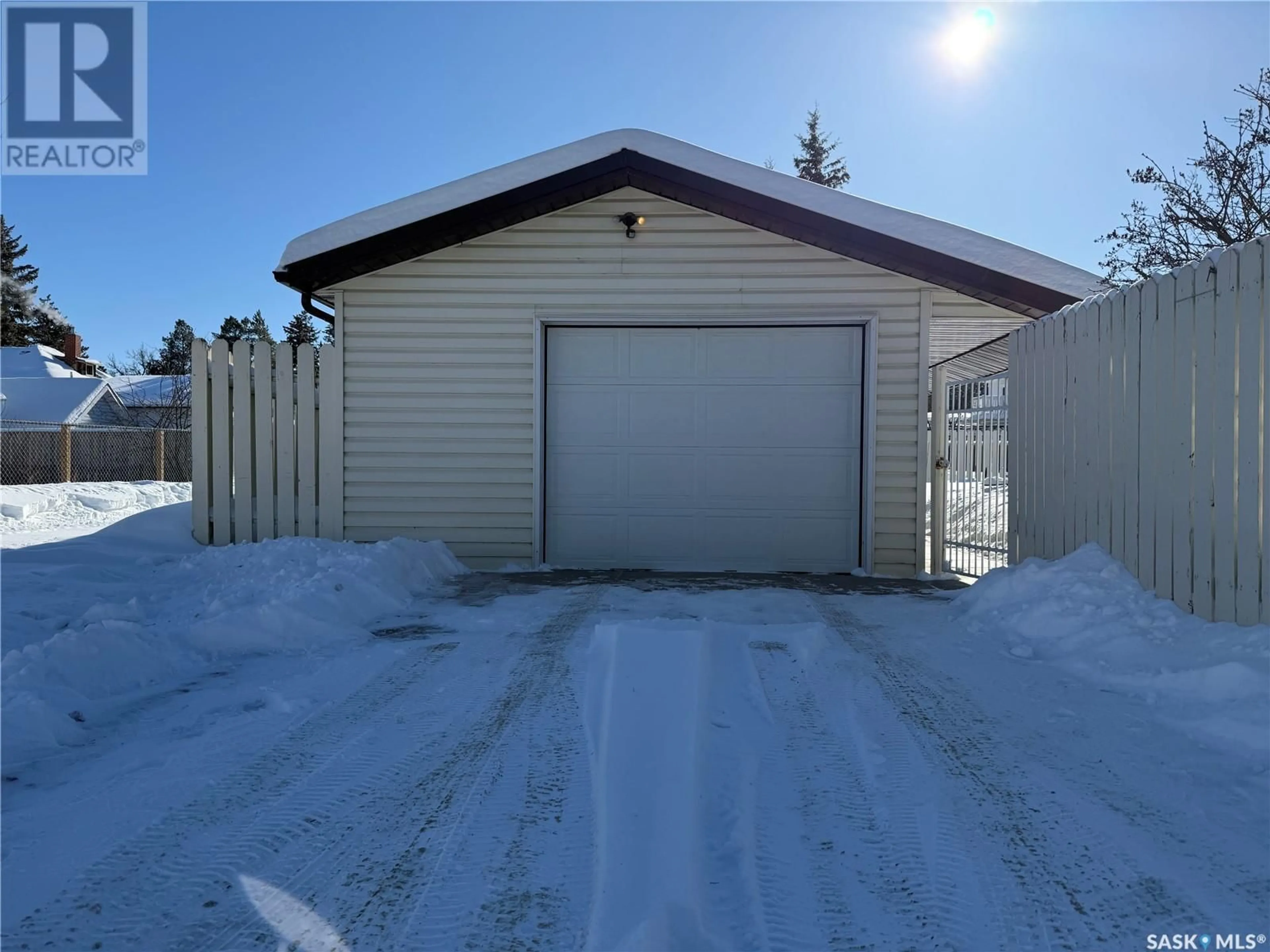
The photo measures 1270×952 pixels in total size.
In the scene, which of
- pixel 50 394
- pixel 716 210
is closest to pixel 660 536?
pixel 716 210

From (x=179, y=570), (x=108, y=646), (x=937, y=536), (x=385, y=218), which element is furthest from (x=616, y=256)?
(x=108, y=646)

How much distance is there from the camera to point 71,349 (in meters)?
34.6

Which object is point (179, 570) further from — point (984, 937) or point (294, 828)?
point (984, 937)

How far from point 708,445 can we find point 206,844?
19.5 ft

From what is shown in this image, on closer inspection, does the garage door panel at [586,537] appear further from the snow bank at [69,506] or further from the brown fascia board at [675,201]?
the snow bank at [69,506]

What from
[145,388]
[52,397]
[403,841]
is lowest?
[403,841]

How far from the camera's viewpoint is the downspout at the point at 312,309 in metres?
7.69

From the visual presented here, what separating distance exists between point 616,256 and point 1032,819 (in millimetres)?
6337

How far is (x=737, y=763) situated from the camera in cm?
270

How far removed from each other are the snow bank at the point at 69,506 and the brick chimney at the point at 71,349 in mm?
26521

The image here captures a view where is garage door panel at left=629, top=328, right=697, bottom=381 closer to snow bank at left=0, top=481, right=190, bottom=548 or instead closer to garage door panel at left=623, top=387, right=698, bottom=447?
garage door panel at left=623, top=387, right=698, bottom=447

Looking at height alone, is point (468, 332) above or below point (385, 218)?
below

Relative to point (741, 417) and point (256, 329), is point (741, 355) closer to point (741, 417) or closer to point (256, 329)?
point (741, 417)

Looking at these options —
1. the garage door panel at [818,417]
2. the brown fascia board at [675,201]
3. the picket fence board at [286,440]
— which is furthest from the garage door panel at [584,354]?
the picket fence board at [286,440]
